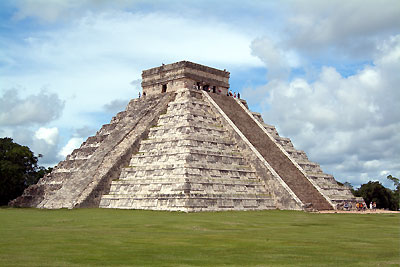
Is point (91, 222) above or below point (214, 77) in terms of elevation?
below

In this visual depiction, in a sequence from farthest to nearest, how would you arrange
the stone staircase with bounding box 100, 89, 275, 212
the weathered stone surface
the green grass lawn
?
the weathered stone surface
the stone staircase with bounding box 100, 89, 275, 212
the green grass lawn

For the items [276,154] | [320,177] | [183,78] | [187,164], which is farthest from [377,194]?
[187,164]

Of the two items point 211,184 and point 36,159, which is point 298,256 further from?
point 36,159

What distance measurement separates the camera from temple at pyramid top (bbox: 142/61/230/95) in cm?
3844

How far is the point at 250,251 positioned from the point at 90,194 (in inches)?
764

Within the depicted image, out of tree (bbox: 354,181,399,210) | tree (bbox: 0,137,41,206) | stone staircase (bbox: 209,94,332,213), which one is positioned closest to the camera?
stone staircase (bbox: 209,94,332,213)

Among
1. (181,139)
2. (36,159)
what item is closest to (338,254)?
(181,139)

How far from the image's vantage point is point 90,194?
3030 cm

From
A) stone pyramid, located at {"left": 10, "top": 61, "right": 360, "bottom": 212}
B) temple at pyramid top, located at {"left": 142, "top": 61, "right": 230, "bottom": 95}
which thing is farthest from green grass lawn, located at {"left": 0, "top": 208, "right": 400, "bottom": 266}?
temple at pyramid top, located at {"left": 142, "top": 61, "right": 230, "bottom": 95}

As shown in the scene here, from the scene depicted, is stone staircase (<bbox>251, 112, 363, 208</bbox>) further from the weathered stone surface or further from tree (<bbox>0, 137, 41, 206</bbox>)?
tree (<bbox>0, 137, 41, 206</bbox>)

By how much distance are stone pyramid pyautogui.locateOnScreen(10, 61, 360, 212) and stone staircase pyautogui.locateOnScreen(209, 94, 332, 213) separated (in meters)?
0.09

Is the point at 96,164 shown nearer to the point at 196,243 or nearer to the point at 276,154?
the point at 276,154

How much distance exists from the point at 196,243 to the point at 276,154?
67.5 ft

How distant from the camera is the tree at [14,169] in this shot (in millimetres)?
40656
